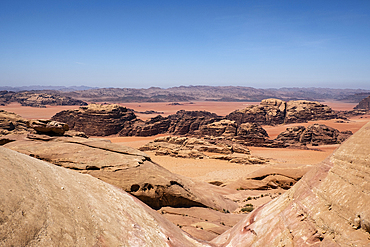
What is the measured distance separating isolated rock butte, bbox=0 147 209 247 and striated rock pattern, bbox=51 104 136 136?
47.2m

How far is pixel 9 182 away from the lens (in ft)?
12.2

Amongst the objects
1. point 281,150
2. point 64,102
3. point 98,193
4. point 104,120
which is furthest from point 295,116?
point 64,102

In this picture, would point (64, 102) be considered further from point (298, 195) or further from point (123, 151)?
point (298, 195)

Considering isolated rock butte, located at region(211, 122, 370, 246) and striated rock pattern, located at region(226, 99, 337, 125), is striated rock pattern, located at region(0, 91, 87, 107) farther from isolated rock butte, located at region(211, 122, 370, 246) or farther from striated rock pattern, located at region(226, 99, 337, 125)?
isolated rock butte, located at region(211, 122, 370, 246)

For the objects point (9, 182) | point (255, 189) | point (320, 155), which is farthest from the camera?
point (320, 155)

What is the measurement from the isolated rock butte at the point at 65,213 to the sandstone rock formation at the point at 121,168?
138 inches

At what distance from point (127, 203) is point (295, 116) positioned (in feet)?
235

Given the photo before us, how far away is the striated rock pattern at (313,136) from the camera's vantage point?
40.2 metres

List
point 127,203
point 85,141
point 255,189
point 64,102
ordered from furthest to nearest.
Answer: point 64,102
point 255,189
point 85,141
point 127,203

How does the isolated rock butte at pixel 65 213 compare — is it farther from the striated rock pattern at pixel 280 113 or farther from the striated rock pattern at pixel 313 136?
the striated rock pattern at pixel 280 113

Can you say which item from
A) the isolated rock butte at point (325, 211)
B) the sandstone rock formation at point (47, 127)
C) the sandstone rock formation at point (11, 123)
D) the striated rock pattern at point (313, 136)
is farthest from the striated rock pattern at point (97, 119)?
the isolated rock butte at point (325, 211)

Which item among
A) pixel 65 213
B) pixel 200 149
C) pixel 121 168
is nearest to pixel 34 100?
pixel 200 149

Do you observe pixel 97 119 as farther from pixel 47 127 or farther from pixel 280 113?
pixel 280 113

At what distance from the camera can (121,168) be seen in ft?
34.4
